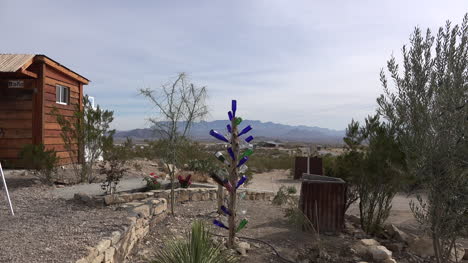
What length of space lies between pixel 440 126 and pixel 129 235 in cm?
427

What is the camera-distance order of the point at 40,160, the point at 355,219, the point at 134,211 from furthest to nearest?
the point at 40,160
the point at 355,219
the point at 134,211

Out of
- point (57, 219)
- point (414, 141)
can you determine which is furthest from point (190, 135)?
point (414, 141)

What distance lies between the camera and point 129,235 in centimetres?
514

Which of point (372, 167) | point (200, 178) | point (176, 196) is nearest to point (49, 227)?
point (176, 196)

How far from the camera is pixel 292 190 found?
10445mm

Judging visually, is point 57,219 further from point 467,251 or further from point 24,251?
point 467,251

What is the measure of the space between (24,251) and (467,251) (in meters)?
6.88

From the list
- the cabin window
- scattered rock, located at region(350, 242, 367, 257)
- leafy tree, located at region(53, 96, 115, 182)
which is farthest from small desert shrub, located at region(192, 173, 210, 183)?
scattered rock, located at region(350, 242, 367, 257)

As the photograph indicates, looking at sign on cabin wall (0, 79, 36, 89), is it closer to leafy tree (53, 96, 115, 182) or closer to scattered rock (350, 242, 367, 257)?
leafy tree (53, 96, 115, 182)

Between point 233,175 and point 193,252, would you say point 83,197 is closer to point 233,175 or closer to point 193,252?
point 233,175

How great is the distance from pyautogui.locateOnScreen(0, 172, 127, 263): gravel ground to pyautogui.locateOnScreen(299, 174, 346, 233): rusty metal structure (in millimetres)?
3297

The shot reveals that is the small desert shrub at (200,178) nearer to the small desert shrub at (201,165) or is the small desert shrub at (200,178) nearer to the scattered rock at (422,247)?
the small desert shrub at (201,165)

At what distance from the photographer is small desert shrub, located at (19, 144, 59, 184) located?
8656 millimetres

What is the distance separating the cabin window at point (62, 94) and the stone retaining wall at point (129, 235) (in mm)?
6907
